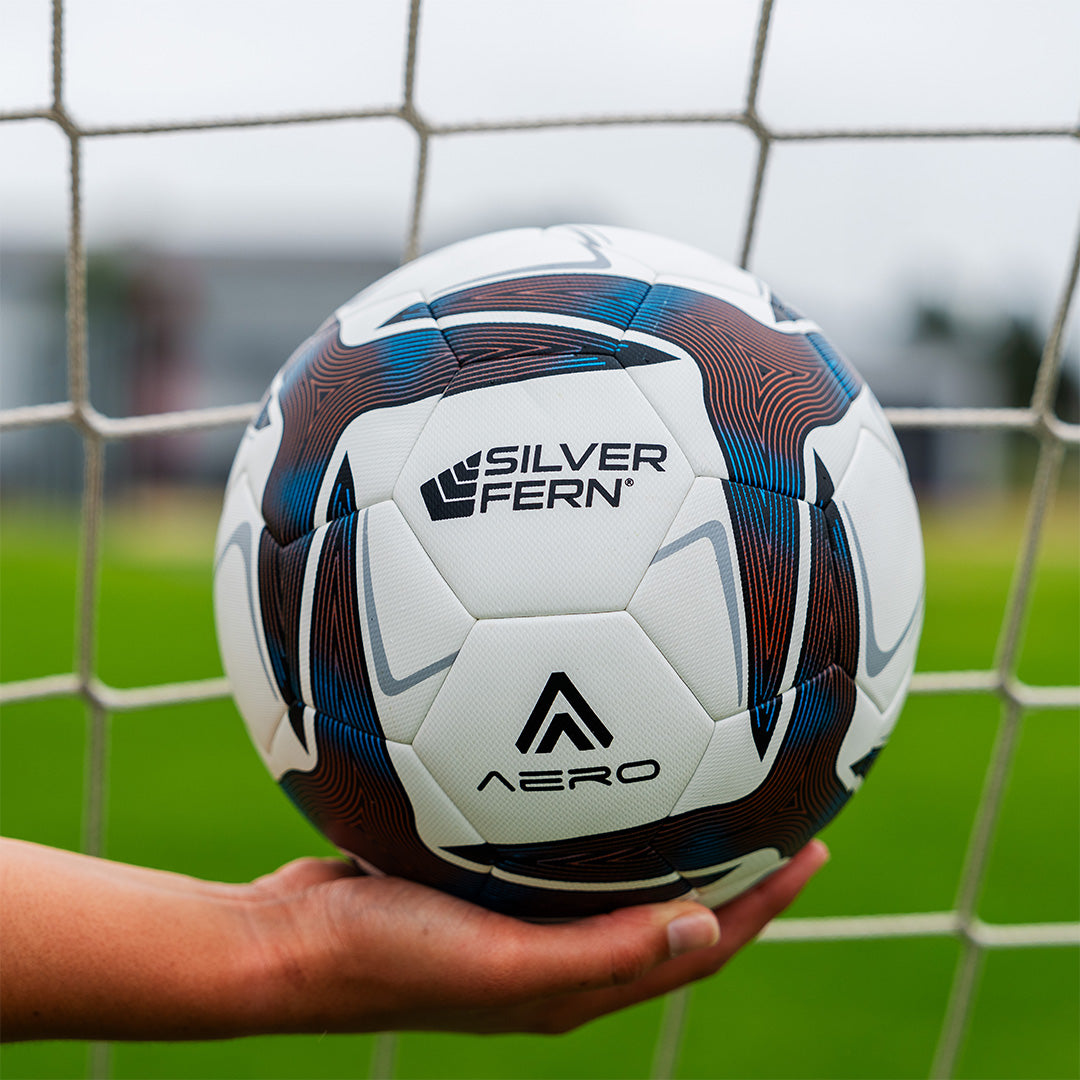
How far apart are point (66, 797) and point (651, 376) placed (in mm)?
3716

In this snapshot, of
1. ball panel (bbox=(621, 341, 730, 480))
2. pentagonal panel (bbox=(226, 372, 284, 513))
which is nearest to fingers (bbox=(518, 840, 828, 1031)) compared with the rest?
ball panel (bbox=(621, 341, 730, 480))

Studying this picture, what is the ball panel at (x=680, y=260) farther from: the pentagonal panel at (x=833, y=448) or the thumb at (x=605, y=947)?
the thumb at (x=605, y=947)

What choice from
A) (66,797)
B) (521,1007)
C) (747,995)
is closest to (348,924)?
(521,1007)

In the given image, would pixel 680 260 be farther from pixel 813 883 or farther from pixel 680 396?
pixel 813 883

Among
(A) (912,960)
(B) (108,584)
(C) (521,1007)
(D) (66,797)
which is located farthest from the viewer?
(B) (108,584)

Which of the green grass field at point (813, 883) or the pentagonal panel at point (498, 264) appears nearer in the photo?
the pentagonal panel at point (498, 264)

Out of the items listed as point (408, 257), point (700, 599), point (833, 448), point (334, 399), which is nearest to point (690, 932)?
point (700, 599)

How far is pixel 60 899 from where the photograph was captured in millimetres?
898

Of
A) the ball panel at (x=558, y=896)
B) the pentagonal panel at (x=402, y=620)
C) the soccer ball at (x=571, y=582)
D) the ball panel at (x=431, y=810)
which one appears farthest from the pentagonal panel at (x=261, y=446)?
the ball panel at (x=558, y=896)

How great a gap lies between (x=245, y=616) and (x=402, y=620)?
0.58 feet

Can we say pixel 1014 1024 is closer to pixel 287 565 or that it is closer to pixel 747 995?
pixel 747 995

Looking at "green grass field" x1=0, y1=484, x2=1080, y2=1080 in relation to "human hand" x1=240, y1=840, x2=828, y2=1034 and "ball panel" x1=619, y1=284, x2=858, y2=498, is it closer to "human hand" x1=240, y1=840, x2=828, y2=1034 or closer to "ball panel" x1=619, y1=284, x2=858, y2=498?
"human hand" x1=240, y1=840, x2=828, y2=1034

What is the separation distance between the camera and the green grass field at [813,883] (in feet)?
8.22

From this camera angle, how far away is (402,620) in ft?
2.80
